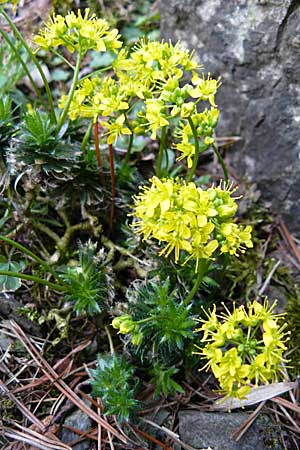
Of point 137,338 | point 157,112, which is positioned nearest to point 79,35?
point 157,112

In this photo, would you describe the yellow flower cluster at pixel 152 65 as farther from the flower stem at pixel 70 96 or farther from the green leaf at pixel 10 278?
the green leaf at pixel 10 278

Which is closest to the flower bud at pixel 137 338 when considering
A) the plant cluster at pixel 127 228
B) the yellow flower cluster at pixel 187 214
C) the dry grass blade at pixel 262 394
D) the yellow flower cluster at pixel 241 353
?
the plant cluster at pixel 127 228

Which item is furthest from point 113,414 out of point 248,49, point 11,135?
point 248,49

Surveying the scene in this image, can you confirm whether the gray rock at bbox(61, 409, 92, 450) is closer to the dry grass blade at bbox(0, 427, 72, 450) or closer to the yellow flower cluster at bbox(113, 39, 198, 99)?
the dry grass blade at bbox(0, 427, 72, 450)

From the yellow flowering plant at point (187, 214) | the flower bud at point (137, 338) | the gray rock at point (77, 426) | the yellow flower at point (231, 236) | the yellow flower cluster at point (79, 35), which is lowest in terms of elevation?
the gray rock at point (77, 426)

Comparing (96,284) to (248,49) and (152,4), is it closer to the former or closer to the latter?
(248,49)

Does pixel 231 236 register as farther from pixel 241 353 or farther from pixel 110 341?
pixel 110 341
